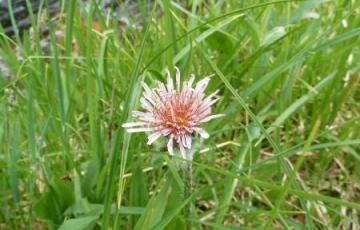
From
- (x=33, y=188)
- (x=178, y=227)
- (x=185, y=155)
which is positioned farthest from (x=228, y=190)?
(x=33, y=188)

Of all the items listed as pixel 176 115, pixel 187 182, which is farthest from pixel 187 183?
pixel 176 115

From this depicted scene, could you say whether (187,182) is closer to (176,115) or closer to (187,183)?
(187,183)

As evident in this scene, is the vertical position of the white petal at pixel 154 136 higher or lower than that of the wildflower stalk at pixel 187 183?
higher

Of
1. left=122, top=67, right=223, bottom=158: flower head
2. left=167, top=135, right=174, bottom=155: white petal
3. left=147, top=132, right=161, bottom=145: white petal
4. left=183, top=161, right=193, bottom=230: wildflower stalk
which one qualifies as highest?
left=122, top=67, right=223, bottom=158: flower head

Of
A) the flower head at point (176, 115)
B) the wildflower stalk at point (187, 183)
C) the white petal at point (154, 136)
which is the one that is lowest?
the wildflower stalk at point (187, 183)

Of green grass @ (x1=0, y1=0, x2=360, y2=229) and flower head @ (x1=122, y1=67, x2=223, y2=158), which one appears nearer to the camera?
flower head @ (x1=122, y1=67, x2=223, y2=158)

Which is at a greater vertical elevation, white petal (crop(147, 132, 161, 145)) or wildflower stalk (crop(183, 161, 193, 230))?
white petal (crop(147, 132, 161, 145))
